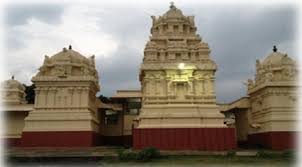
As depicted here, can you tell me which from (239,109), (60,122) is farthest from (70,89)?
(239,109)

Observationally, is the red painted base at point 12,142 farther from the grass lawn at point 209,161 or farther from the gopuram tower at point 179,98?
the grass lawn at point 209,161

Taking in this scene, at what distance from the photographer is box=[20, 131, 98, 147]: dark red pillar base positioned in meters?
25.7

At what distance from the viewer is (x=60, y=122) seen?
85.7 feet

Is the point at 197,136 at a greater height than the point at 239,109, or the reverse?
the point at 239,109

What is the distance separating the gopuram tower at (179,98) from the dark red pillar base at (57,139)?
462cm

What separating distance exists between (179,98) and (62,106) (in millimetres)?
9429

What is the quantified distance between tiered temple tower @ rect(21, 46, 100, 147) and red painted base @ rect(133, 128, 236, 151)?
194 inches

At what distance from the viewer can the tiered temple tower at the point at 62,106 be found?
84.6 ft

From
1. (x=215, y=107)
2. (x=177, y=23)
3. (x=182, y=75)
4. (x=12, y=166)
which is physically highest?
(x=177, y=23)

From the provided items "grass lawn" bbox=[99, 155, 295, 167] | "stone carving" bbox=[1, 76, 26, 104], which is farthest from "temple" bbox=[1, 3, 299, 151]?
"grass lawn" bbox=[99, 155, 295, 167]

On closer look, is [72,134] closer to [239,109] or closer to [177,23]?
Answer: [177,23]

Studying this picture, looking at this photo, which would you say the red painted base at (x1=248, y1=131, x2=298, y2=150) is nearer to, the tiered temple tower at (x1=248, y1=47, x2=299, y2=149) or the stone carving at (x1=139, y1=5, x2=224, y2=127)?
the tiered temple tower at (x1=248, y1=47, x2=299, y2=149)

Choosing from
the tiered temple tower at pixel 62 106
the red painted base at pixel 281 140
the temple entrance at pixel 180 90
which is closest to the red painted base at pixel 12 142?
the tiered temple tower at pixel 62 106

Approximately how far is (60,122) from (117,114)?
25.8 feet
